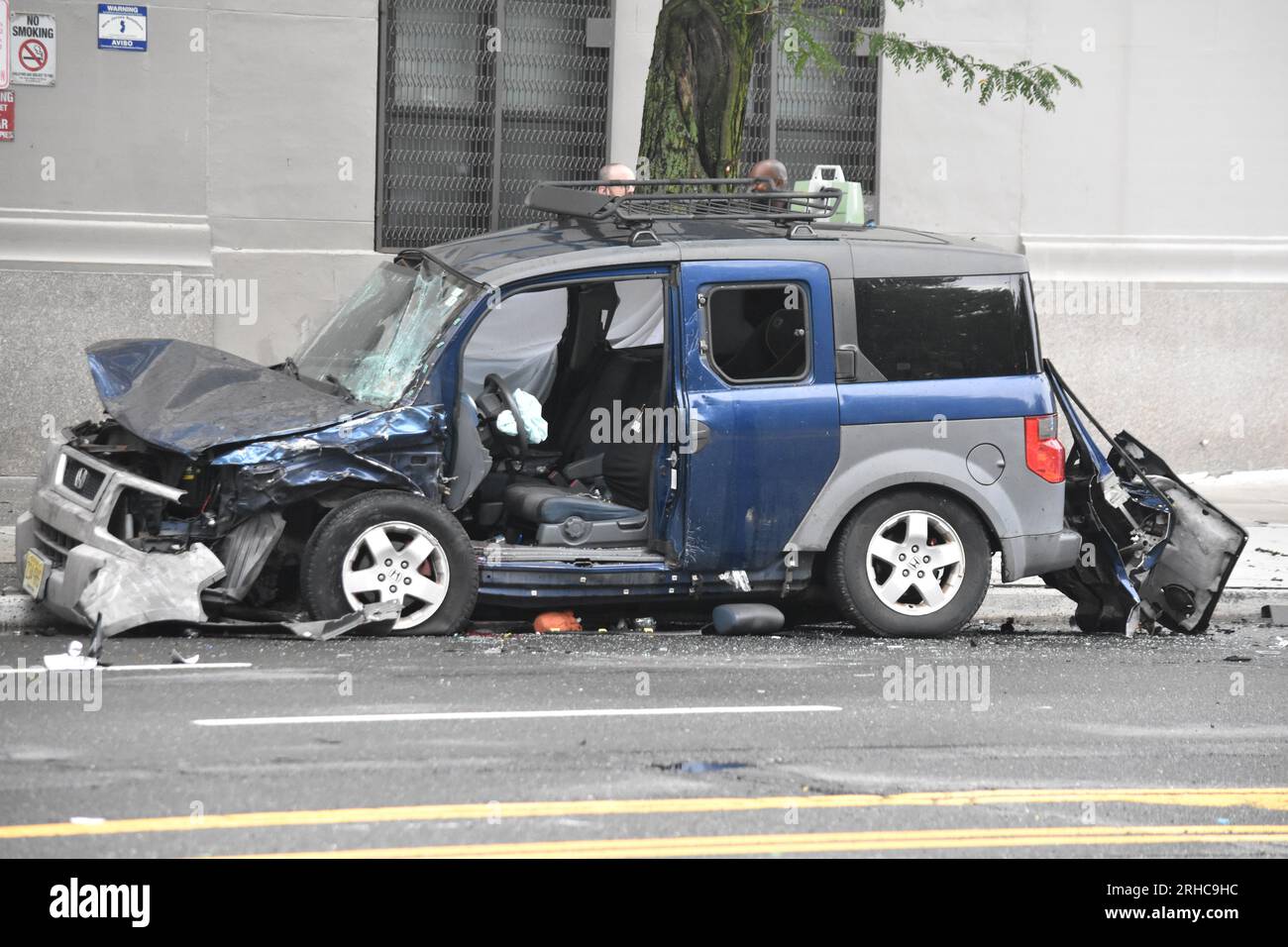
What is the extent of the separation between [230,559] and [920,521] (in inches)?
127

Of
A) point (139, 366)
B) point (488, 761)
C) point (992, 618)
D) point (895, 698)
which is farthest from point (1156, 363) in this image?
point (488, 761)

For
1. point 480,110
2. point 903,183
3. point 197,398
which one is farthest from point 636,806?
point 903,183

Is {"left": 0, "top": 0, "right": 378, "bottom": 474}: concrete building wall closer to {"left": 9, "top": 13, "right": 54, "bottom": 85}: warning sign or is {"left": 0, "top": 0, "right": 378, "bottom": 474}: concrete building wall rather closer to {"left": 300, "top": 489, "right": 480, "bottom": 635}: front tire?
{"left": 9, "top": 13, "right": 54, "bottom": 85}: warning sign

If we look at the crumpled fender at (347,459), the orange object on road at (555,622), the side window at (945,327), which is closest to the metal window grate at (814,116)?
the side window at (945,327)

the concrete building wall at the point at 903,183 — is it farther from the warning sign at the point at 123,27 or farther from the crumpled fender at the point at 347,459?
the crumpled fender at the point at 347,459

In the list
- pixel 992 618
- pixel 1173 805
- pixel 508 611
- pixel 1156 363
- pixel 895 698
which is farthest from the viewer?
pixel 1156 363

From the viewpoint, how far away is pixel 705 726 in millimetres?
6559

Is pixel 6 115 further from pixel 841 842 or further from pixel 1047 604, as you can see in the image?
pixel 841 842

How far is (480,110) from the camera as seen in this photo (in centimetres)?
1402

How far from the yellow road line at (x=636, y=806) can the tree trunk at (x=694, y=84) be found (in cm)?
607

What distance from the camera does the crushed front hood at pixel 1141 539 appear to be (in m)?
9.03

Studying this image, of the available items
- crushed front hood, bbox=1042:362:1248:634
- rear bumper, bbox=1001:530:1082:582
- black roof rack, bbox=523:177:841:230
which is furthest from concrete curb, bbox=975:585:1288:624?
black roof rack, bbox=523:177:841:230

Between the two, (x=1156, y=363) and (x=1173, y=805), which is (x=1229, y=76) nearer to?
(x=1156, y=363)

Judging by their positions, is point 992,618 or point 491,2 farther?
point 491,2
